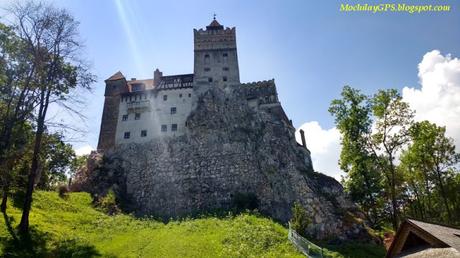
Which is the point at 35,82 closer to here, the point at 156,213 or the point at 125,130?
the point at 156,213

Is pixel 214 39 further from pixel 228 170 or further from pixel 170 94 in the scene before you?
pixel 228 170

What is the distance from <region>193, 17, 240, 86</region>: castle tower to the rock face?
2.23 meters

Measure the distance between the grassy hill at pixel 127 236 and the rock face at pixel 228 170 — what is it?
25.4 ft

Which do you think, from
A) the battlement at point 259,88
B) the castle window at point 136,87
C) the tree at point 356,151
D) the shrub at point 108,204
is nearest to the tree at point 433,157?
the tree at point 356,151

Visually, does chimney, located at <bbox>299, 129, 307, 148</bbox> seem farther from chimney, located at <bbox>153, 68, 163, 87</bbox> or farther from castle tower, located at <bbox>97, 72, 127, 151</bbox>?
castle tower, located at <bbox>97, 72, 127, 151</bbox>

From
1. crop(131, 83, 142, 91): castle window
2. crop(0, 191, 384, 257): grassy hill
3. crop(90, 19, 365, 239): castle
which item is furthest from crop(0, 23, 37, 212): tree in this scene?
crop(131, 83, 142, 91): castle window

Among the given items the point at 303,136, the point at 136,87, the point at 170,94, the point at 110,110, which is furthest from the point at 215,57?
the point at 303,136

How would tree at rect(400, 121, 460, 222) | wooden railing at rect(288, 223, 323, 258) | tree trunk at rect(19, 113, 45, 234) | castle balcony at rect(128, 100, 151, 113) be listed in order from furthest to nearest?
1. castle balcony at rect(128, 100, 151, 113)
2. tree at rect(400, 121, 460, 222)
3. wooden railing at rect(288, 223, 323, 258)
4. tree trunk at rect(19, 113, 45, 234)

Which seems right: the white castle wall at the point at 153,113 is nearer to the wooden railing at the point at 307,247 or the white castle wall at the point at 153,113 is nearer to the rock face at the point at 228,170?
the rock face at the point at 228,170

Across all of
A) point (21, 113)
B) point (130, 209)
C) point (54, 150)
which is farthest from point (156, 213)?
point (21, 113)

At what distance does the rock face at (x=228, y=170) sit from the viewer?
4681 cm

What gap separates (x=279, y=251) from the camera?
90.5ft

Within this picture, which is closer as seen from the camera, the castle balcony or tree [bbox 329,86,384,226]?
tree [bbox 329,86,384,226]

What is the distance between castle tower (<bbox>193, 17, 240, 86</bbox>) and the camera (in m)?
58.7
